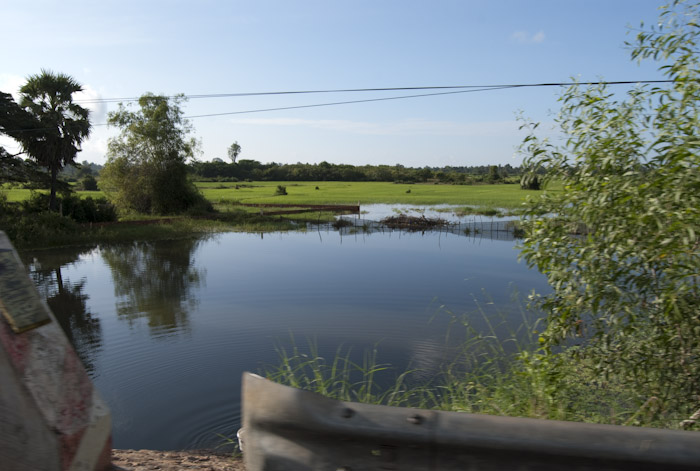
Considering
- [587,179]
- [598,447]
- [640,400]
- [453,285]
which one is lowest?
[453,285]

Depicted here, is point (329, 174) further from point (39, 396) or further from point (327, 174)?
point (39, 396)

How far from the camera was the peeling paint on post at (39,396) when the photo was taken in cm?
210

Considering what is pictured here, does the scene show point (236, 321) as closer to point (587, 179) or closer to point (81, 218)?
point (587, 179)

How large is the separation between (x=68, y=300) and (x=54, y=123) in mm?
14216

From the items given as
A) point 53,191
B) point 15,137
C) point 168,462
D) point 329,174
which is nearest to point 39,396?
point 168,462

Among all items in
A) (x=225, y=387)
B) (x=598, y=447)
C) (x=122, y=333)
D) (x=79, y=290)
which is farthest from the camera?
(x=79, y=290)

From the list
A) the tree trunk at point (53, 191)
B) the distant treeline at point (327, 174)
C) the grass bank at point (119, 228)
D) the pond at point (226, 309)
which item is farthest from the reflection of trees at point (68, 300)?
the distant treeline at point (327, 174)

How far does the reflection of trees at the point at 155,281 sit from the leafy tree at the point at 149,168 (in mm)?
11329

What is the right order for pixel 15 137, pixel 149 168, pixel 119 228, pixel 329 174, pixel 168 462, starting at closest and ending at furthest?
pixel 168 462, pixel 15 137, pixel 119 228, pixel 149 168, pixel 329 174

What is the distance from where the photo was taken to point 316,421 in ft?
6.73

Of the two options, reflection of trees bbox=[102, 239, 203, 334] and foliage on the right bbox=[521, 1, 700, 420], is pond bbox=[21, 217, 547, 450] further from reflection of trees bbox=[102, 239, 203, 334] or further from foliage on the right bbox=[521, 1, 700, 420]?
foliage on the right bbox=[521, 1, 700, 420]

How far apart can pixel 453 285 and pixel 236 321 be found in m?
6.61

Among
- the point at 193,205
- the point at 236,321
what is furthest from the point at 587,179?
the point at 193,205

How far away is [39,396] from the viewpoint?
6.97 feet
